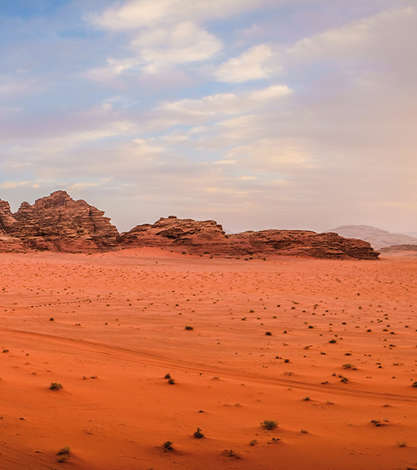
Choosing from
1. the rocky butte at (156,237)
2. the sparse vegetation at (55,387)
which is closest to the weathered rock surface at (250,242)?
the rocky butte at (156,237)

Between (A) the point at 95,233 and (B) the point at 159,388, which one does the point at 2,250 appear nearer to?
(A) the point at 95,233

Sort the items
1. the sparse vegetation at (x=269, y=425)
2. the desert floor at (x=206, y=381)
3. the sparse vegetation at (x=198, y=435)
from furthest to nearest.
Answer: the sparse vegetation at (x=269, y=425) → the sparse vegetation at (x=198, y=435) → the desert floor at (x=206, y=381)

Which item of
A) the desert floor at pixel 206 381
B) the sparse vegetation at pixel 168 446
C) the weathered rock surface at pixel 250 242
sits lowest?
the desert floor at pixel 206 381

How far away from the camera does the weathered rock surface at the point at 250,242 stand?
173 ft

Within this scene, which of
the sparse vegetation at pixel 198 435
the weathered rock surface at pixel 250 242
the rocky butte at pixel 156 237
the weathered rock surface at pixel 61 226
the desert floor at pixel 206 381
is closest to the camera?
the desert floor at pixel 206 381

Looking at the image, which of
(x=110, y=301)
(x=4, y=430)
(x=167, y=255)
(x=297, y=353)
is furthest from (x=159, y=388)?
(x=167, y=255)

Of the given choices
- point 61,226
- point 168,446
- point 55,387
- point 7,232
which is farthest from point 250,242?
point 168,446

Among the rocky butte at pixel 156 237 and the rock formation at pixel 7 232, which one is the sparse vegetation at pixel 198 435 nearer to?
the rocky butte at pixel 156 237

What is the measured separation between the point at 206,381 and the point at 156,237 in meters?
49.5

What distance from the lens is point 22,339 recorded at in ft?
Result: 41.7

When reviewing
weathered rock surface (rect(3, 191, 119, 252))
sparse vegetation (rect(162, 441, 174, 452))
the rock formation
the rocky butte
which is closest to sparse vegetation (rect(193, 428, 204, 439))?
sparse vegetation (rect(162, 441, 174, 452))

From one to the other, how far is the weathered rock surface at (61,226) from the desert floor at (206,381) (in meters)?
38.3

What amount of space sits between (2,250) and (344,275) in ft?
134

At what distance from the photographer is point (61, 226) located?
208ft
